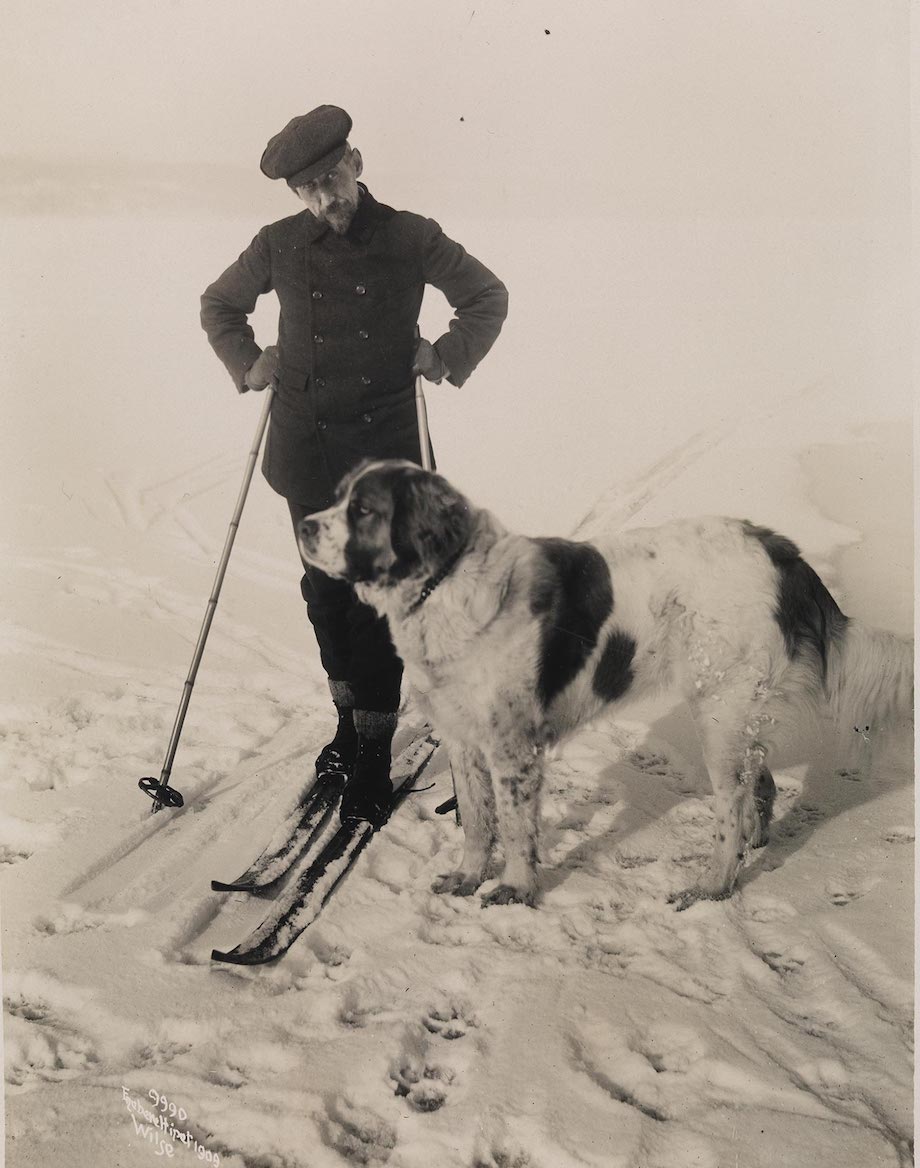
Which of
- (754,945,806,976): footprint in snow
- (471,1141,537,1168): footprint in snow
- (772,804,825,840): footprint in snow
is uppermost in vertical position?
(772,804,825,840): footprint in snow

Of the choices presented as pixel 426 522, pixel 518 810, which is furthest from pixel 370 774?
pixel 426 522

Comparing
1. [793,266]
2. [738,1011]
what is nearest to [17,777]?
[738,1011]

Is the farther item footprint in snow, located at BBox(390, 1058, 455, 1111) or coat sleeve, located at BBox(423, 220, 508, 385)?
coat sleeve, located at BBox(423, 220, 508, 385)

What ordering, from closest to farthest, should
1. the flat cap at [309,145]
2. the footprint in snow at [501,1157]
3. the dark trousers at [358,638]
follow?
the footprint in snow at [501,1157]
the flat cap at [309,145]
the dark trousers at [358,638]

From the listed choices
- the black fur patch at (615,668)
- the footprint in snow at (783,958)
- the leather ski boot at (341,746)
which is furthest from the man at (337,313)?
the footprint in snow at (783,958)

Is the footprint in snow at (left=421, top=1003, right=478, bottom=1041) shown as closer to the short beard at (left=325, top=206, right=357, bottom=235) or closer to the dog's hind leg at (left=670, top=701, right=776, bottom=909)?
the dog's hind leg at (left=670, top=701, right=776, bottom=909)

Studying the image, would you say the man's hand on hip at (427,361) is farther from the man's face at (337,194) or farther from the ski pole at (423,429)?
the man's face at (337,194)

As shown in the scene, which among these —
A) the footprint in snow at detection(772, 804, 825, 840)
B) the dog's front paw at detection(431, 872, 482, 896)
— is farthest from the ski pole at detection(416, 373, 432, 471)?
the footprint in snow at detection(772, 804, 825, 840)
